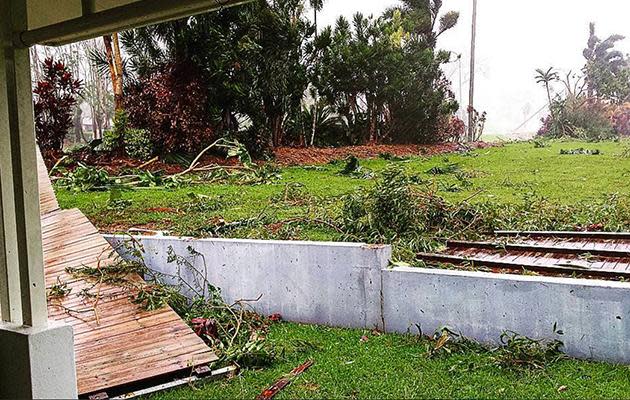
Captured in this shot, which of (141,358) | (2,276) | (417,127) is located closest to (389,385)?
(141,358)

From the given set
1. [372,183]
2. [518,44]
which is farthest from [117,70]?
[518,44]

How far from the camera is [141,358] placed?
3182mm

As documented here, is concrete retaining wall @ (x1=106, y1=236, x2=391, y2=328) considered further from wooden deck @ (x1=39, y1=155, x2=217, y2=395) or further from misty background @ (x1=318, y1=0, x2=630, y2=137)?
misty background @ (x1=318, y1=0, x2=630, y2=137)

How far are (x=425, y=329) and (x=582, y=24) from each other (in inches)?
122

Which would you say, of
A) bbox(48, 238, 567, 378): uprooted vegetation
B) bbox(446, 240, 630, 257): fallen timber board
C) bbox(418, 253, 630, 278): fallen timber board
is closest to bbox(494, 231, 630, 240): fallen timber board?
bbox(446, 240, 630, 257): fallen timber board

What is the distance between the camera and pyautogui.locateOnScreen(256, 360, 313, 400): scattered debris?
2.84 metres

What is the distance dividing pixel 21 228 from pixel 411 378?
1872 mm

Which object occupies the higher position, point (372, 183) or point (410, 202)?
point (372, 183)

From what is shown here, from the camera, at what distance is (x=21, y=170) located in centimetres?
228

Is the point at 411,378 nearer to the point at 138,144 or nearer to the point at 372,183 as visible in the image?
the point at 372,183

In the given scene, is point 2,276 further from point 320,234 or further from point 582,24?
point 582,24

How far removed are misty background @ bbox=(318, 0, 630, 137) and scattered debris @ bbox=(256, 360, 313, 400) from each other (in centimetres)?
330

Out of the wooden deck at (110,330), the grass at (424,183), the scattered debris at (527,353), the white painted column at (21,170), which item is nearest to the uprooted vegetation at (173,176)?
the grass at (424,183)

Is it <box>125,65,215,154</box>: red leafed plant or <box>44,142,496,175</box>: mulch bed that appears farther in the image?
<box>125,65,215,154</box>: red leafed plant
